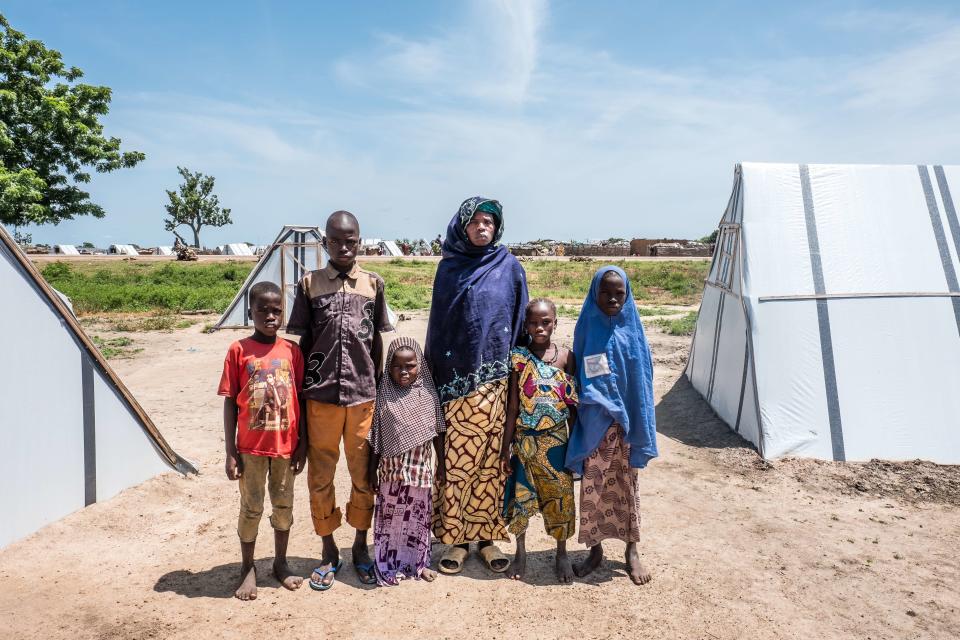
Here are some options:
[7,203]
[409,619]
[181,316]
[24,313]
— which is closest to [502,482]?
[409,619]

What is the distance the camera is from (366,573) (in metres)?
2.93

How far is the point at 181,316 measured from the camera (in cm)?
1402

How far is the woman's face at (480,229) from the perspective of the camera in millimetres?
2850

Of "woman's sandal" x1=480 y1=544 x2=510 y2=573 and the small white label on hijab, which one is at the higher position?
the small white label on hijab

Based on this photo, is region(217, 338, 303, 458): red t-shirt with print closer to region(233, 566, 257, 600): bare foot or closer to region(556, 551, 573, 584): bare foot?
region(233, 566, 257, 600): bare foot

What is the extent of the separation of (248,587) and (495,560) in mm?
1213

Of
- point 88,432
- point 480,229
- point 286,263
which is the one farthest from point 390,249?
point 480,229

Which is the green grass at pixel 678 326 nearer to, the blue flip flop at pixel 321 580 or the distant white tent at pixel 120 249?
the blue flip flop at pixel 321 580

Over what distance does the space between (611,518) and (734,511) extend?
149 centimetres

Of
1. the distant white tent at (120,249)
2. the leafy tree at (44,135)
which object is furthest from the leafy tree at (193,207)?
the leafy tree at (44,135)

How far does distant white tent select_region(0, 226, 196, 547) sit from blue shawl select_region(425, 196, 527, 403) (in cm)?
228

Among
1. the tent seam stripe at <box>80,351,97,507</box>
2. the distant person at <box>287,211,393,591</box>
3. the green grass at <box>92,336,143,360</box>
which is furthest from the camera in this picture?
the green grass at <box>92,336,143,360</box>

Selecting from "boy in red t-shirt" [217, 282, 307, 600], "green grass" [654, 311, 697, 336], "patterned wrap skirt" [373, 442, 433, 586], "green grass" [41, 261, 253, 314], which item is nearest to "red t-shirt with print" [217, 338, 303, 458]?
"boy in red t-shirt" [217, 282, 307, 600]

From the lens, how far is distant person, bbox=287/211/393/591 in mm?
2729
